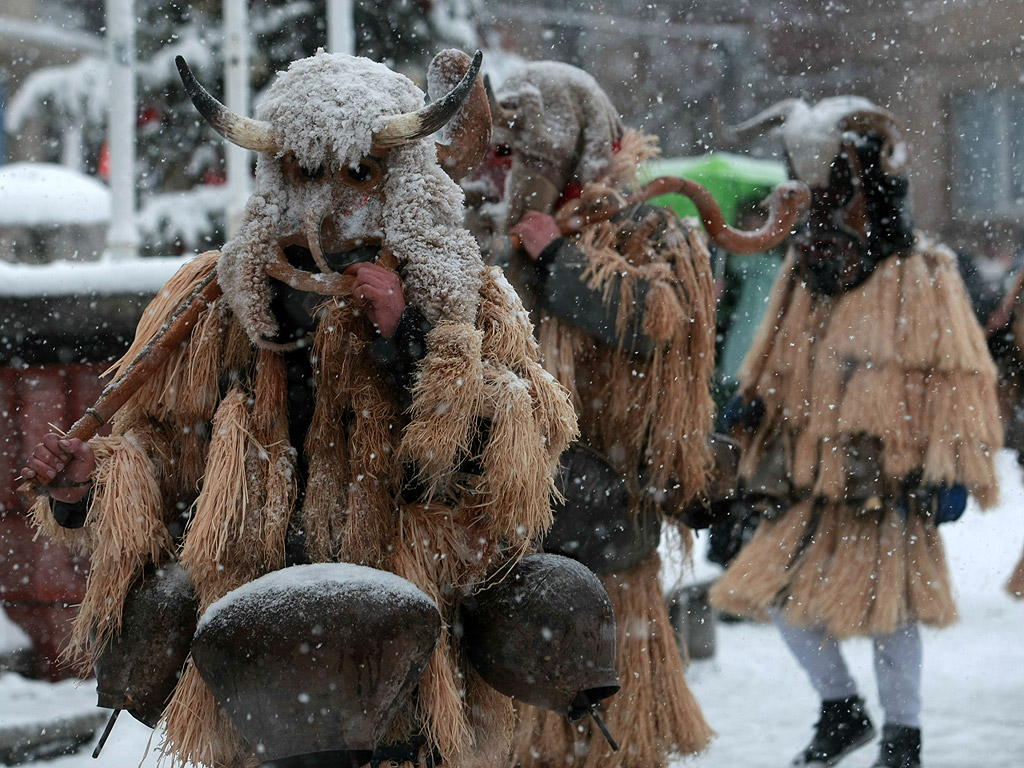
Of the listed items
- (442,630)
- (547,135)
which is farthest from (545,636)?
(547,135)

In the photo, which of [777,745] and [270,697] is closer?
[270,697]

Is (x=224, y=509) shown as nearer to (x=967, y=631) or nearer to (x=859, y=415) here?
(x=859, y=415)

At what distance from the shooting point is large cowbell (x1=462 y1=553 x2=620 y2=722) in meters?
1.90

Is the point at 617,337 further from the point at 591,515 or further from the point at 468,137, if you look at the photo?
the point at 468,137

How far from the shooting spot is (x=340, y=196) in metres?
1.90

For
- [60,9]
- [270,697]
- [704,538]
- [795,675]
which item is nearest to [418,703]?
[270,697]

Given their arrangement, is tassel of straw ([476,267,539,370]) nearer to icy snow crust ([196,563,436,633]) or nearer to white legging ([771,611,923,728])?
icy snow crust ([196,563,436,633])

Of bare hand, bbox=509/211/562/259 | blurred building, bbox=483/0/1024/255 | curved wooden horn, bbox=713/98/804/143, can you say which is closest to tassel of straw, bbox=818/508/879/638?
curved wooden horn, bbox=713/98/804/143

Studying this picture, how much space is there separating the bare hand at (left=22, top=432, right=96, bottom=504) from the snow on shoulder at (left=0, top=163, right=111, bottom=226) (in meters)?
3.08

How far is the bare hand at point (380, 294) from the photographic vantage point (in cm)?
184

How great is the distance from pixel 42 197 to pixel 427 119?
3372 mm

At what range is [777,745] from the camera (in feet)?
12.4

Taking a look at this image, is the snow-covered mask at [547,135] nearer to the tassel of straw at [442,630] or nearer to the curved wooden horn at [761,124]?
the curved wooden horn at [761,124]

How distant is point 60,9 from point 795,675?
1189 centimetres
